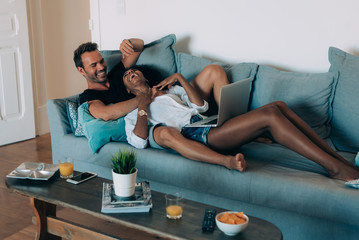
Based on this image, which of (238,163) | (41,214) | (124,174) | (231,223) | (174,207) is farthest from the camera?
(238,163)

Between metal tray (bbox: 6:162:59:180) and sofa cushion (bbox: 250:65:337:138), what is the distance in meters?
1.39

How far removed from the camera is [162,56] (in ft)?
10.0

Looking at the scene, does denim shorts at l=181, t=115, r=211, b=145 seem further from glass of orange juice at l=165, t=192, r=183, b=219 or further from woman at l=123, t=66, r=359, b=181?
glass of orange juice at l=165, t=192, r=183, b=219

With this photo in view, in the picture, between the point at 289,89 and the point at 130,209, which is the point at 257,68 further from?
the point at 130,209

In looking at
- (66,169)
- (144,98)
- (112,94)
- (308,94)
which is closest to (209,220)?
(66,169)

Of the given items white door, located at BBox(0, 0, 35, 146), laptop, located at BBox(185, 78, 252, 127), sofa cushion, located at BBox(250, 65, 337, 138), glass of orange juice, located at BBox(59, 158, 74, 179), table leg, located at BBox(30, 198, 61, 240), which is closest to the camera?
table leg, located at BBox(30, 198, 61, 240)

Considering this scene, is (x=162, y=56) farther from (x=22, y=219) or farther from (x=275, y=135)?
(x=22, y=219)

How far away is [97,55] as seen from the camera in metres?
2.87

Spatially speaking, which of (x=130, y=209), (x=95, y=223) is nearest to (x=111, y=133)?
(x=95, y=223)

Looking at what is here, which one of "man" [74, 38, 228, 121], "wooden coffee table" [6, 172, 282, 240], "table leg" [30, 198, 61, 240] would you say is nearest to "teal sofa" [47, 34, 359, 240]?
"man" [74, 38, 228, 121]

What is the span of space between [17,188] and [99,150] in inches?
28.2

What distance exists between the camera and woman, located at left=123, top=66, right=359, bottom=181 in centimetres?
213

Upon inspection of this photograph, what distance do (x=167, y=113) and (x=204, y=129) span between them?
1.00 feet

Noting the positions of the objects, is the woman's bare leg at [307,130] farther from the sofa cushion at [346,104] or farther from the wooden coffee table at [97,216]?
the wooden coffee table at [97,216]
